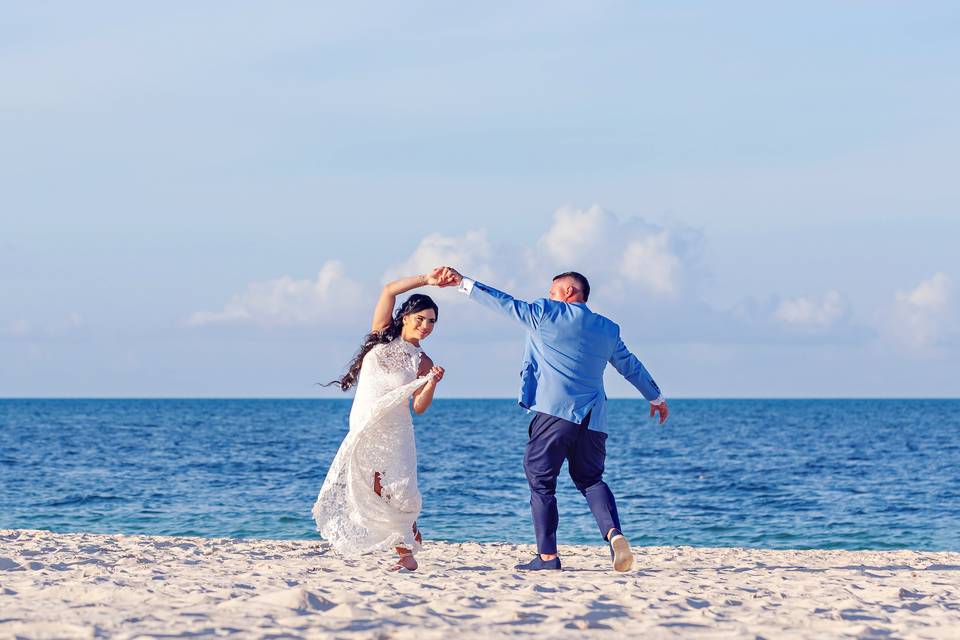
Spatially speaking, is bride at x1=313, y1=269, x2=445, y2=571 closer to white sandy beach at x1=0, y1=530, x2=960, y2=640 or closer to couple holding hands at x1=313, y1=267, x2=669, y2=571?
couple holding hands at x1=313, y1=267, x2=669, y2=571

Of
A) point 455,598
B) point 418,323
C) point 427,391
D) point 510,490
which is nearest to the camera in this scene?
point 455,598

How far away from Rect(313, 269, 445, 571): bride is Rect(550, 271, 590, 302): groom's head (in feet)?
3.21

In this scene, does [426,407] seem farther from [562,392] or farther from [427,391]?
[562,392]

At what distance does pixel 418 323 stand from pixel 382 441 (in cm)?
91

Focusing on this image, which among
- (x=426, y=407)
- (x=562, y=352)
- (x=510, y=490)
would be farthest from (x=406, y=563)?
(x=510, y=490)

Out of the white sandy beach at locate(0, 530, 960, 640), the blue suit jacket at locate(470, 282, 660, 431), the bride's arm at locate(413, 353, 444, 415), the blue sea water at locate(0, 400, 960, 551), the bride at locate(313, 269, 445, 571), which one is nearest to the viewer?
the white sandy beach at locate(0, 530, 960, 640)

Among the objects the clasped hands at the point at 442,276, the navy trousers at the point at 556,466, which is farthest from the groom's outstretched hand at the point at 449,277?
the navy trousers at the point at 556,466

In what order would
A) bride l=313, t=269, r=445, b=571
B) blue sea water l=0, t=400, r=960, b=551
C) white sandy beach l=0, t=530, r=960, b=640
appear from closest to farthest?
white sandy beach l=0, t=530, r=960, b=640, bride l=313, t=269, r=445, b=571, blue sea water l=0, t=400, r=960, b=551

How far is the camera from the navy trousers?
8.05 metres

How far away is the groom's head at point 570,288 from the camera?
8219 millimetres

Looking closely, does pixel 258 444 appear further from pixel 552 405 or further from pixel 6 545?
pixel 552 405

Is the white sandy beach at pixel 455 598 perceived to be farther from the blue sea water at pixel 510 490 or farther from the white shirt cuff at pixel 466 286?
the blue sea water at pixel 510 490

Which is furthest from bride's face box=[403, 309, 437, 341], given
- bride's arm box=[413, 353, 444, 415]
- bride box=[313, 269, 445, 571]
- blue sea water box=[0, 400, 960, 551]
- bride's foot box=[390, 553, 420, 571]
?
blue sea water box=[0, 400, 960, 551]

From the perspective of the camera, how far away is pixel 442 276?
7887 millimetres
